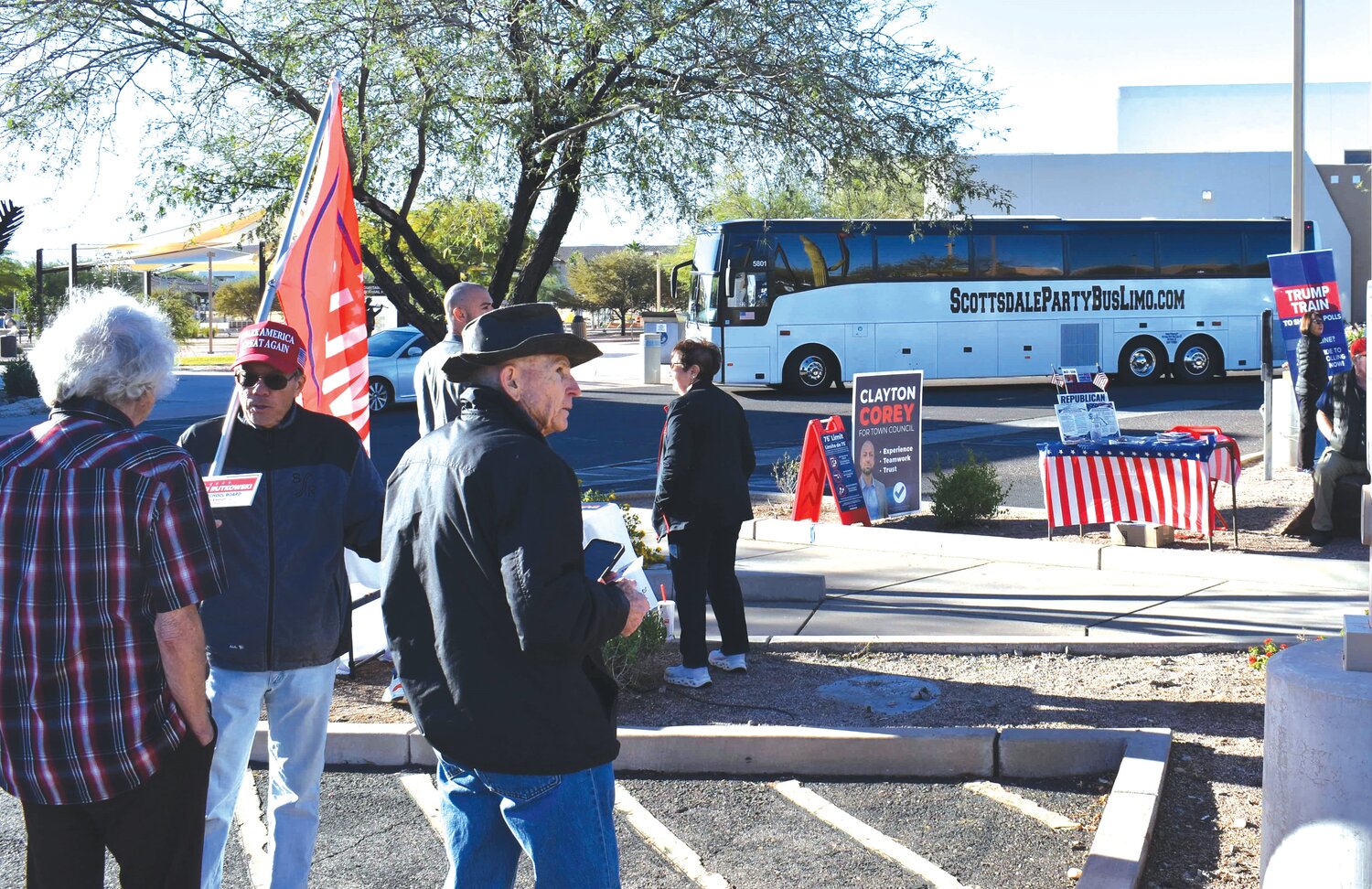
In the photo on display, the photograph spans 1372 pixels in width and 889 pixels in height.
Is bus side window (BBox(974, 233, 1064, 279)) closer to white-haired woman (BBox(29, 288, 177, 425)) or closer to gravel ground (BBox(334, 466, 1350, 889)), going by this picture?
gravel ground (BBox(334, 466, 1350, 889))

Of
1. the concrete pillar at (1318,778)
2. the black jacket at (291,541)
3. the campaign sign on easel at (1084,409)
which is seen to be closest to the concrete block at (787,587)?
the campaign sign on easel at (1084,409)

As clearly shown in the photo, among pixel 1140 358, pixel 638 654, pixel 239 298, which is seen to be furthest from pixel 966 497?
pixel 239 298

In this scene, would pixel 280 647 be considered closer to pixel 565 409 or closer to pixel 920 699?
pixel 565 409

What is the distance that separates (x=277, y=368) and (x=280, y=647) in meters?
0.81

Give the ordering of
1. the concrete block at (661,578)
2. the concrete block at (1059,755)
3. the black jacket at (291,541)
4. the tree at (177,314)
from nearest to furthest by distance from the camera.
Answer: the black jacket at (291,541) < the concrete block at (1059,755) < the concrete block at (661,578) < the tree at (177,314)

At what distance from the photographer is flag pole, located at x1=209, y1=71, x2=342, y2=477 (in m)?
4.00

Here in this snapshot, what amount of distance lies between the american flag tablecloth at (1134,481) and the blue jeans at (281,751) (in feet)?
24.8

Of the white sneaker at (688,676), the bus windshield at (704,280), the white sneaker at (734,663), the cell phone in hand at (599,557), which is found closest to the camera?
the cell phone in hand at (599,557)

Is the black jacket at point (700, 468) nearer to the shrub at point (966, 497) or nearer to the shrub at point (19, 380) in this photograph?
the shrub at point (966, 497)

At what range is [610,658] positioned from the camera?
6.15m

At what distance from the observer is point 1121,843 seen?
4.30 metres

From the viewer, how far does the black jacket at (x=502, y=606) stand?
8.89ft

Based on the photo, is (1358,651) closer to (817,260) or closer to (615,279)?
(817,260)

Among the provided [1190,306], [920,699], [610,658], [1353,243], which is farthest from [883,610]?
[1353,243]
